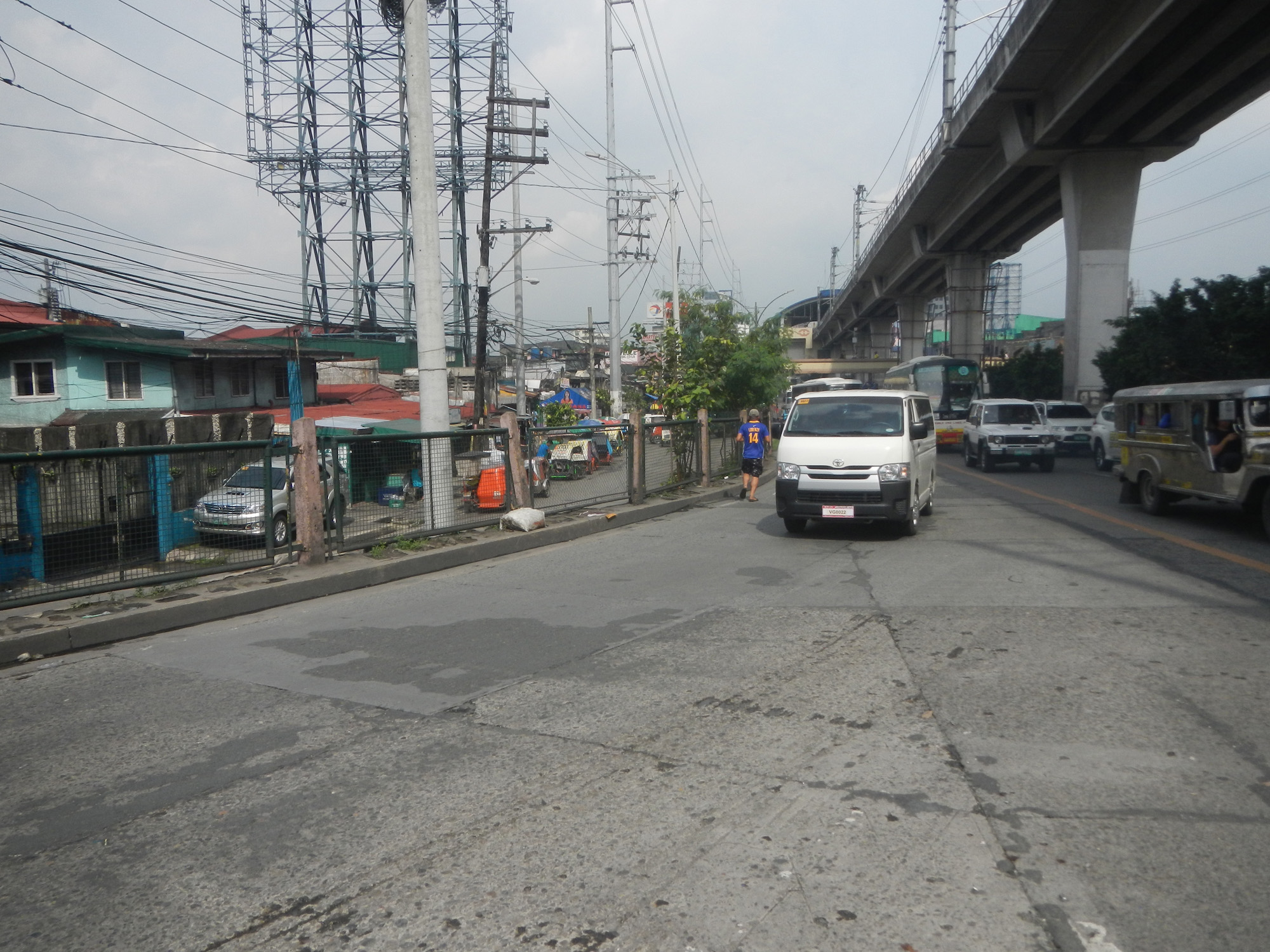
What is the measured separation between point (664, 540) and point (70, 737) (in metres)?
9.03

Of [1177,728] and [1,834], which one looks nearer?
[1,834]

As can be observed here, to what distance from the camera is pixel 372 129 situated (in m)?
45.9

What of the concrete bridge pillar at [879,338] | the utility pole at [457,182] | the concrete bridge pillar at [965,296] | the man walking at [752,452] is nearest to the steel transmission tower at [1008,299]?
the concrete bridge pillar at [879,338]

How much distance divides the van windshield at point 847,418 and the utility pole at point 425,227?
5.13m

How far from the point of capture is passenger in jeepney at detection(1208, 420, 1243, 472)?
1186cm

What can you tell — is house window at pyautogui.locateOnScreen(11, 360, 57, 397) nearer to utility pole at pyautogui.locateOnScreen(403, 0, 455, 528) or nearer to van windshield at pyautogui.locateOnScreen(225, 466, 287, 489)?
utility pole at pyautogui.locateOnScreen(403, 0, 455, 528)

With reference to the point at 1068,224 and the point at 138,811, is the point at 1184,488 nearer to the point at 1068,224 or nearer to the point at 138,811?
the point at 138,811

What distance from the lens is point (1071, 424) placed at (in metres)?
30.5

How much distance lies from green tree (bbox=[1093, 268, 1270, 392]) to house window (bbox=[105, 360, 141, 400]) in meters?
29.1

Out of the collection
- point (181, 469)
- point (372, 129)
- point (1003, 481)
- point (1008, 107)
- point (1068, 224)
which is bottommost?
point (1003, 481)

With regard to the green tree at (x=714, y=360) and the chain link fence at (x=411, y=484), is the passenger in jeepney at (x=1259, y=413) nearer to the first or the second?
the chain link fence at (x=411, y=484)

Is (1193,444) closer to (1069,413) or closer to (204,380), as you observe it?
(1069,413)

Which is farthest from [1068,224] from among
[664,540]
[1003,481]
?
[664,540]

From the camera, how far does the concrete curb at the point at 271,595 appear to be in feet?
25.0
